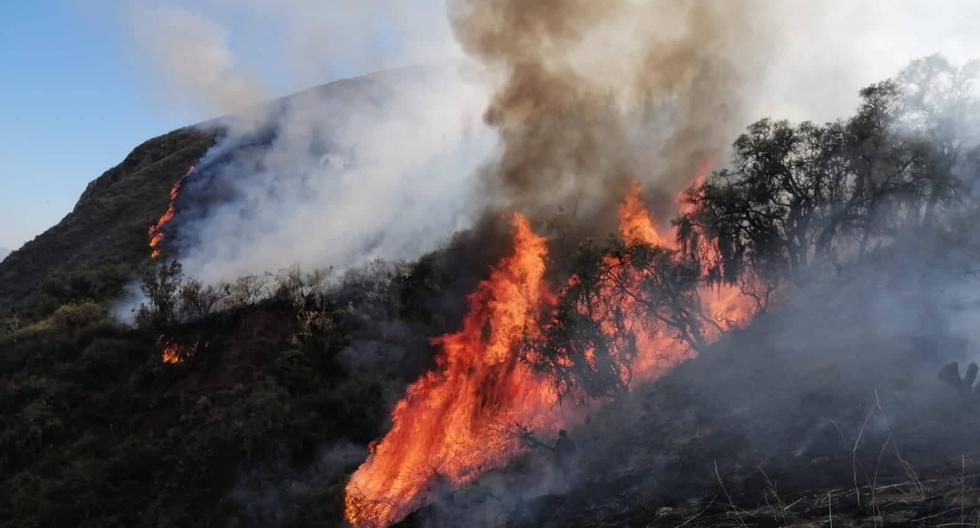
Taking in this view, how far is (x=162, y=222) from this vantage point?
58.9 meters

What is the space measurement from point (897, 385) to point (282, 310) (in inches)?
1195

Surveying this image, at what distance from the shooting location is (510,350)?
32.7m

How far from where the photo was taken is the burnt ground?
15516 millimetres

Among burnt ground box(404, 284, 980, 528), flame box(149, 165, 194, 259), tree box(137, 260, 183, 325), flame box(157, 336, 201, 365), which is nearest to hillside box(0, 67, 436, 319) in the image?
flame box(149, 165, 194, 259)

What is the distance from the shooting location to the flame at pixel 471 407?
25.7 m

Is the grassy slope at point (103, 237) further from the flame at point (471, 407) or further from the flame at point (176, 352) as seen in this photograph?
the flame at point (471, 407)

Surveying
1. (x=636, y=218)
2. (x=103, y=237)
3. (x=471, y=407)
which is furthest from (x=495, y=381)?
(x=103, y=237)

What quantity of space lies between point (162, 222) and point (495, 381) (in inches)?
1668

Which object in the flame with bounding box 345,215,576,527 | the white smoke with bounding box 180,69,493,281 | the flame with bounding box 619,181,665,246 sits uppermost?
the white smoke with bounding box 180,69,493,281

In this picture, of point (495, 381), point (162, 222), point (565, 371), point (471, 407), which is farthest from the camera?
point (162, 222)

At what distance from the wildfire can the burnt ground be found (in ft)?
6.41

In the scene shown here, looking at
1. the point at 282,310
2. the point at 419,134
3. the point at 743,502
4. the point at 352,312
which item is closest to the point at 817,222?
the point at 743,502

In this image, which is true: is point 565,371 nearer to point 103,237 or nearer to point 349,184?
point 349,184

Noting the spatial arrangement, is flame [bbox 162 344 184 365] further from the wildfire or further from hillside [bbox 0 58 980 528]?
the wildfire
